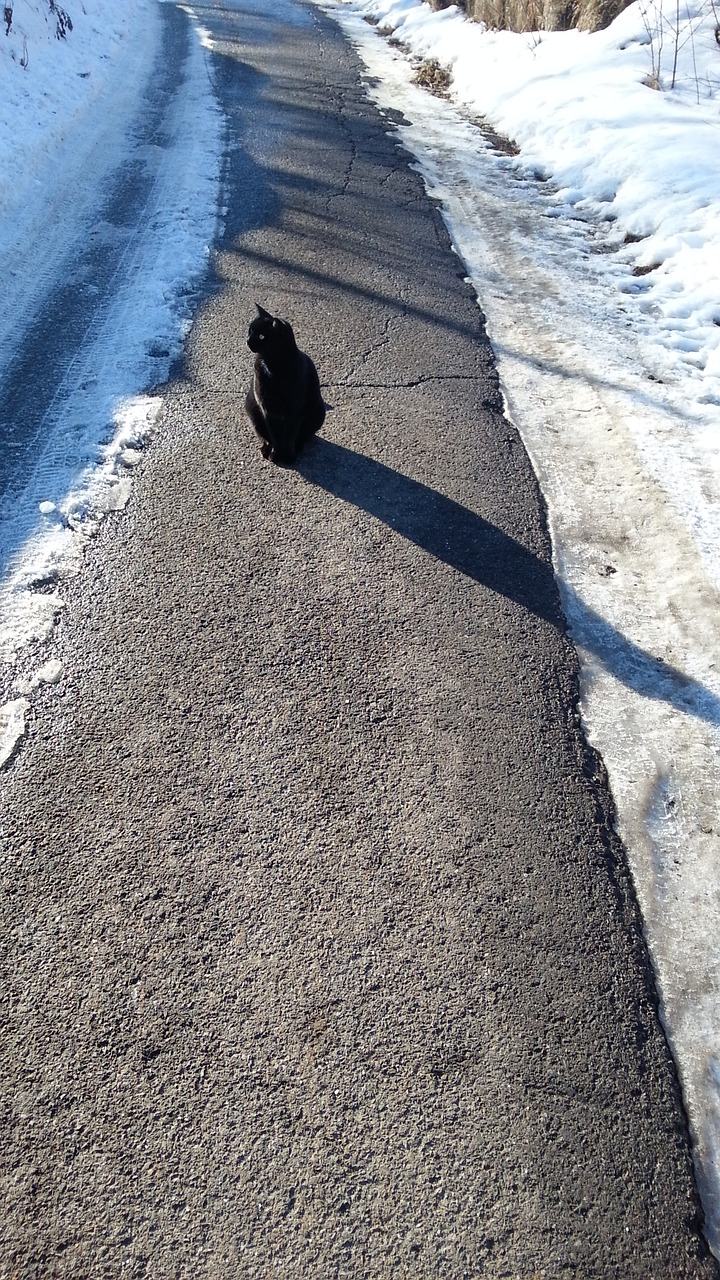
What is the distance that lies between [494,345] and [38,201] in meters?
4.30

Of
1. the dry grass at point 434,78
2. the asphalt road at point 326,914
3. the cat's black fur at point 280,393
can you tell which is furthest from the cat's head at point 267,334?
the dry grass at point 434,78

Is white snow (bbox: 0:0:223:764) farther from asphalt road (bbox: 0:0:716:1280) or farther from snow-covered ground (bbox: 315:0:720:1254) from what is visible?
snow-covered ground (bbox: 315:0:720:1254)

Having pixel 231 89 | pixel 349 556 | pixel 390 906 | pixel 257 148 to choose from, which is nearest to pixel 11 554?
pixel 349 556

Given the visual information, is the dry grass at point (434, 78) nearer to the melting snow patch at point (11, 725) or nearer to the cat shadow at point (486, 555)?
the cat shadow at point (486, 555)

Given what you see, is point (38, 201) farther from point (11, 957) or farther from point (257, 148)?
point (11, 957)

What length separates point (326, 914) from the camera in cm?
228

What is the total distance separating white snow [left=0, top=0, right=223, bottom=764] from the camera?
3.45 meters

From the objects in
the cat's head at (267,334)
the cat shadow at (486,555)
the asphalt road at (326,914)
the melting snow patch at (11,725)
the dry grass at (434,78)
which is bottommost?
the melting snow patch at (11,725)

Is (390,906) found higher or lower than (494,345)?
lower

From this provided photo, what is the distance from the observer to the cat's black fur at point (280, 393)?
12.5 feet

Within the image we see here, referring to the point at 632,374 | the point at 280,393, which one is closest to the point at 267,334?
the point at 280,393

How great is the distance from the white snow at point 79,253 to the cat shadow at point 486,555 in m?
1.07

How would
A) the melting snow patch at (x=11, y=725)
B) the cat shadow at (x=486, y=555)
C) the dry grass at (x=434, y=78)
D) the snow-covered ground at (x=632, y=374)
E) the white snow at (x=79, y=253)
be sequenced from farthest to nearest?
the dry grass at (x=434, y=78), the white snow at (x=79, y=253), the cat shadow at (x=486, y=555), the melting snow patch at (x=11, y=725), the snow-covered ground at (x=632, y=374)

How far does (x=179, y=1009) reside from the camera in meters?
2.05
